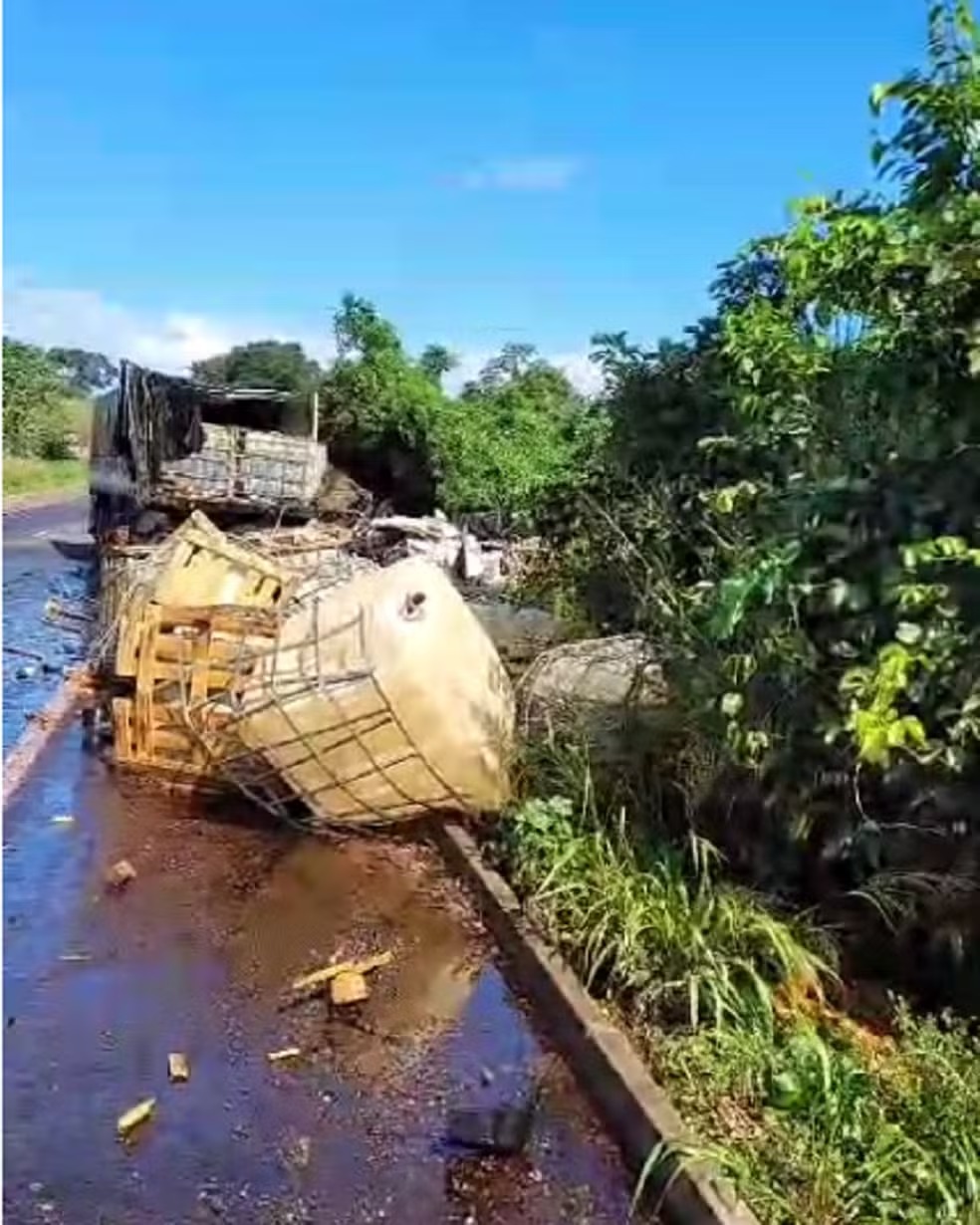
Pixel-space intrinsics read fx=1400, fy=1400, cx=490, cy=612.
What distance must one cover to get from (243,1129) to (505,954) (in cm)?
191

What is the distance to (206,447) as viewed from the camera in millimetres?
20688

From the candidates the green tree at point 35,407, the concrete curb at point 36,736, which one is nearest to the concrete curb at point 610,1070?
the concrete curb at point 36,736

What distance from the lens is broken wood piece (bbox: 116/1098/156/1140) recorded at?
169 inches

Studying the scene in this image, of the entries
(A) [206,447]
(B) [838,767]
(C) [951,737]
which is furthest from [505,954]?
(A) [206,447]

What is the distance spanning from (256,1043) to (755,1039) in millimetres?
1801

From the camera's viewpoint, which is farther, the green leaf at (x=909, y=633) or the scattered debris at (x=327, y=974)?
the scattered debris at (x=327, y=974)

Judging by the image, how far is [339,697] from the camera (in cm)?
736

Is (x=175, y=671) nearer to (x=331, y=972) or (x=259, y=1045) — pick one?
(x=331, y=972)

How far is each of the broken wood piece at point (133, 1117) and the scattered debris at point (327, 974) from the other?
45.6 inches

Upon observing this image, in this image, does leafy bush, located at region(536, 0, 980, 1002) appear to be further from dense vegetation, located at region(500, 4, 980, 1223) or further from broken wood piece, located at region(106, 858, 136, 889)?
broken wood piece, located at region(106, 858, 136, 889)

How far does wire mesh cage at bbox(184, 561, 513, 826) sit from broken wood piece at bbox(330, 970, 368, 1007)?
190 centimetres

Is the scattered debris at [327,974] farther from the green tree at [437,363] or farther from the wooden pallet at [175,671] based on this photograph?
the green tree at [437,363]

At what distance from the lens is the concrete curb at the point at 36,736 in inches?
347

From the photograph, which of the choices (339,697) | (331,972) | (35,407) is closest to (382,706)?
(339,697)
